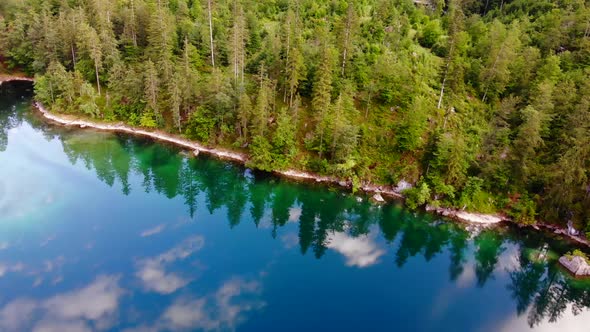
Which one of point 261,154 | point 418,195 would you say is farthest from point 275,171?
point 418,195

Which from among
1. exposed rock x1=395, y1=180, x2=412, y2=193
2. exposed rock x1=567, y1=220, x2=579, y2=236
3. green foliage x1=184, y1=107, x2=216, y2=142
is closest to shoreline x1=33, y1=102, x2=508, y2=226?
exposed rock x1=395, y1=180, x2=412, y2=193

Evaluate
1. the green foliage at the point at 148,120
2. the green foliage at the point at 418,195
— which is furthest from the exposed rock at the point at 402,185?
the green foliage at the point at 148,120

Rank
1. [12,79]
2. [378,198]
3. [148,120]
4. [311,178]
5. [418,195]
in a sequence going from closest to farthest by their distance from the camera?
1. [418,195]
2. [378,198]
3. [311,178]
4. [148,120]
5. [12,79]

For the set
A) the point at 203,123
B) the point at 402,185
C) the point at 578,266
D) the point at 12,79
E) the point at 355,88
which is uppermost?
the point at 355,88

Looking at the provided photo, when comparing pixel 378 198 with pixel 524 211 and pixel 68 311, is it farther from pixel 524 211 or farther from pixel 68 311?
pixel 68 311

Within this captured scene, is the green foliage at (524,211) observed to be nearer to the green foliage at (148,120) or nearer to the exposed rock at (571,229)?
the exposed rock at (571,229)

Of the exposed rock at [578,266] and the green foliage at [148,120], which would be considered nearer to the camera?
the exposed rock at [578,266]
